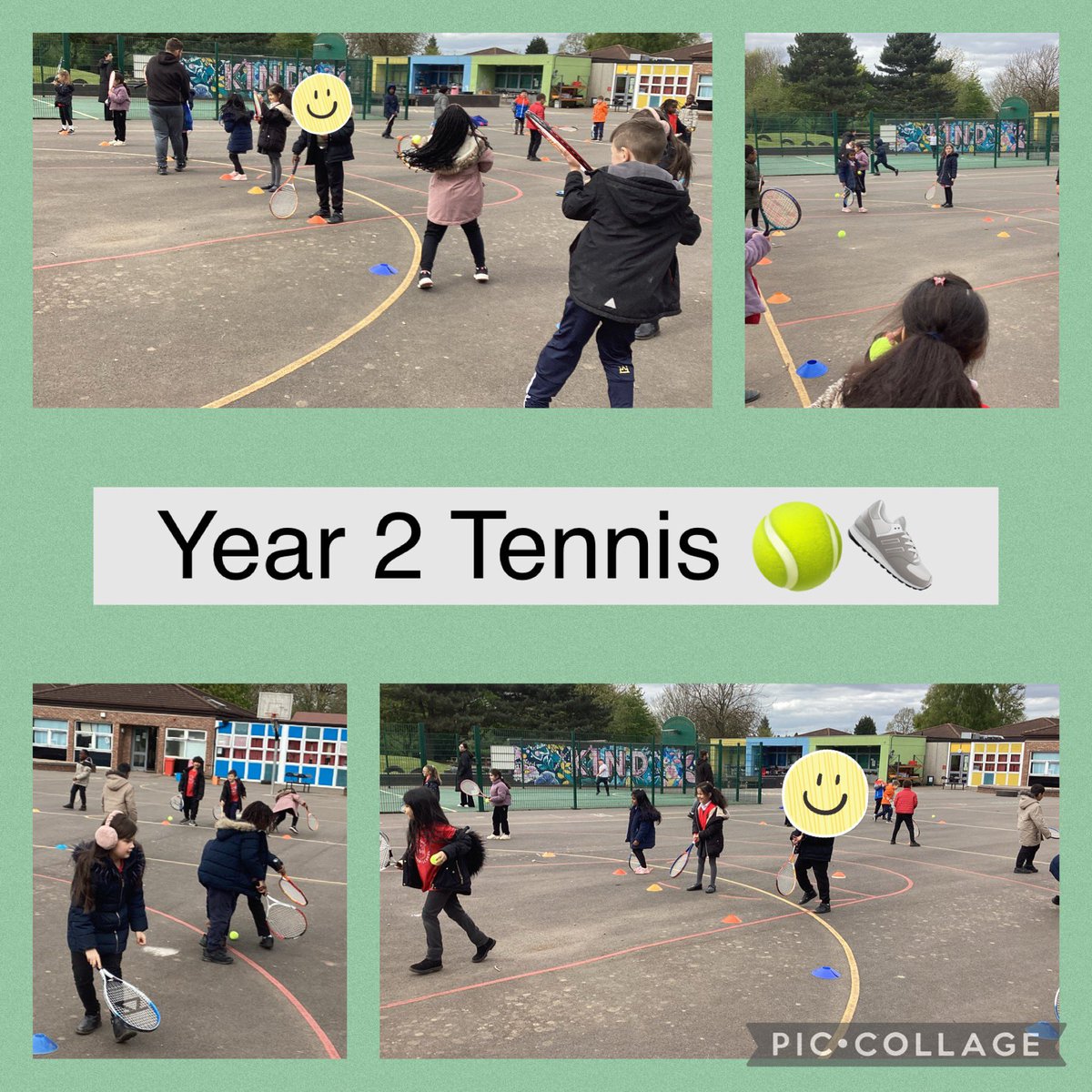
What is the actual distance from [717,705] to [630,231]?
13.0 feet

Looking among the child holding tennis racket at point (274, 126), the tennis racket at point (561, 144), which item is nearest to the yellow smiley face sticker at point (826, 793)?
the tennis racket at point (561, 144)

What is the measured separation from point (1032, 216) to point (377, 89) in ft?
32.1

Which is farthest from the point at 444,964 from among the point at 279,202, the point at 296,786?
the point at 279,202

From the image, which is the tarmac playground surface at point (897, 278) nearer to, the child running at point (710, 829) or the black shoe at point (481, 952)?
the child running at point (710, 829)

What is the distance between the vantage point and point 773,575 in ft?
27.4

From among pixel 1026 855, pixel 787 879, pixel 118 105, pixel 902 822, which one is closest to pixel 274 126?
pixel 118 105

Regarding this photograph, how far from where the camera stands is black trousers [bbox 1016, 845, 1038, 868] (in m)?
11.4

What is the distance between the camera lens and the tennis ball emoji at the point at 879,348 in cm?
725

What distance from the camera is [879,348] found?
730 cm

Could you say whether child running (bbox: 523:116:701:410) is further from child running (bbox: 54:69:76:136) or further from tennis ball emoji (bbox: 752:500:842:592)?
child running (bbox: 54:69:76:136)

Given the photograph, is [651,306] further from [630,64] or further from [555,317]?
[630,64]

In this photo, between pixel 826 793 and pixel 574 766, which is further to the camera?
pixel 574 766

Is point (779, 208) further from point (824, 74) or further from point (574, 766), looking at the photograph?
point (574, 766)

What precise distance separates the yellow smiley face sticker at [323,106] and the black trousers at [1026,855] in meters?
9.81
